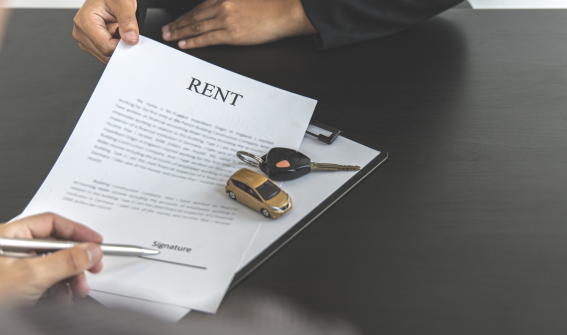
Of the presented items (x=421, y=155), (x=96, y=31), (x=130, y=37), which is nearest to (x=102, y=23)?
(x=96, y=31)

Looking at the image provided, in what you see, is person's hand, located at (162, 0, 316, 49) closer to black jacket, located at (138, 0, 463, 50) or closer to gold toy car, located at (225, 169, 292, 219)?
black jacket, located at (138, 0, 463, 50)

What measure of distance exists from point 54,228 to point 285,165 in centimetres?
29

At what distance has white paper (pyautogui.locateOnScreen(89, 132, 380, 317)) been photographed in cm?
46

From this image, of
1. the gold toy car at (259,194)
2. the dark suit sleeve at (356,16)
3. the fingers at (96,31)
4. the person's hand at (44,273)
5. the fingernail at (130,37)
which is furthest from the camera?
the dark suit sleeve at (356,16)

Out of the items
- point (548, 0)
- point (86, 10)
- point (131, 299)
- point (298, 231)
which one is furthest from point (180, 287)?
point (548, 0)

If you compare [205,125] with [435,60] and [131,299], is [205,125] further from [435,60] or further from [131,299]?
[435,60]

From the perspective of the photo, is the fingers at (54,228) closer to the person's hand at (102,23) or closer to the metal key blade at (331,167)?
the metal key blade at (331,167)

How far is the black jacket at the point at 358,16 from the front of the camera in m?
0.88

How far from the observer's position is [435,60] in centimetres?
86

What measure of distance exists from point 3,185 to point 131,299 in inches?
12.1

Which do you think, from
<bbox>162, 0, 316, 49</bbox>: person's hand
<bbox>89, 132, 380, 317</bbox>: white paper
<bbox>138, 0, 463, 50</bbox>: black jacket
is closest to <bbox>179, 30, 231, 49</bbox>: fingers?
<bbox>162, 0, 316, 49</bbox>: person's hand

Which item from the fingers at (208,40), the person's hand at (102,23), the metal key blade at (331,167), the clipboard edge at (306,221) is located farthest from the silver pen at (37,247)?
the fingers at (208,40)

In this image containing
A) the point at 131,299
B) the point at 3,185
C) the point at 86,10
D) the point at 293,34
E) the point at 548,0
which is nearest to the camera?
the point at 131,299

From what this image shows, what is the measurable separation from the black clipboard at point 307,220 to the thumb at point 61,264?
0.15 m
